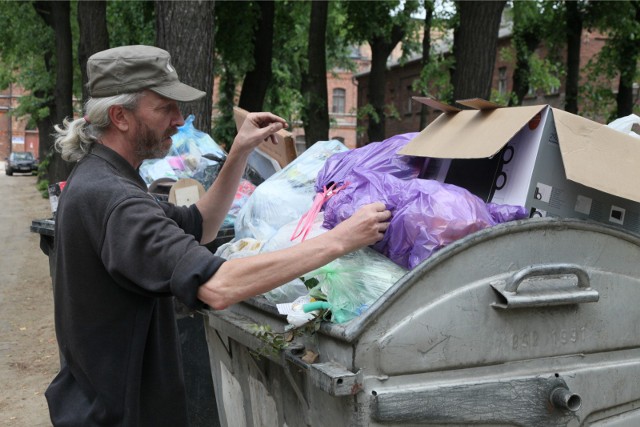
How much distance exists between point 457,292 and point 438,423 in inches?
15.0

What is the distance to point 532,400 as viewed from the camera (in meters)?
2.19

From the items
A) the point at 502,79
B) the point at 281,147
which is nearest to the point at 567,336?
the point at 281,147

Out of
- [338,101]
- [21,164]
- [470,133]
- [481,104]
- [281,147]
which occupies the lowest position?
[21,164]

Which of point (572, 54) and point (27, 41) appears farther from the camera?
point (27, 41)

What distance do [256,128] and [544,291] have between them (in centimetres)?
120

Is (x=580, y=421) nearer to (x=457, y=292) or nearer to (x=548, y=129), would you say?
(x=457, y=292)

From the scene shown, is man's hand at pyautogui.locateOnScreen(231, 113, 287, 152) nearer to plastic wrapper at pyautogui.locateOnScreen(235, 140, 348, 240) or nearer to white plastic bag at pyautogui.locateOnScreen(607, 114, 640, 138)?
plastic wrapper at pyautogui.locateOnScreen(235, 140, 348, 240)

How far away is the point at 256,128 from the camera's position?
272cm

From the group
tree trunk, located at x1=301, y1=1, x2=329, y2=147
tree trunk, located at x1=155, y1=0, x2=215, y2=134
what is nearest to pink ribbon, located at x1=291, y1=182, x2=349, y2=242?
tree trunk, located at x1=155, y1=0, x2=215, y2=134

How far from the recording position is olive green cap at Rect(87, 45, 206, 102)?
216 cm

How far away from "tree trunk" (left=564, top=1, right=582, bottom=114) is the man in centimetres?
1625

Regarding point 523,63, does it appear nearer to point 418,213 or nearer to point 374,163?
point 374,163

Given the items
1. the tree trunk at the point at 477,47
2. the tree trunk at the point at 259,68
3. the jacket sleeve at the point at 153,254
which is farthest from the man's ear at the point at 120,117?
the tree trunk at the point at 259,68

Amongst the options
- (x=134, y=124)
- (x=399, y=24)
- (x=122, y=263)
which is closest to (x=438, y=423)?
(x=122, y=263)
